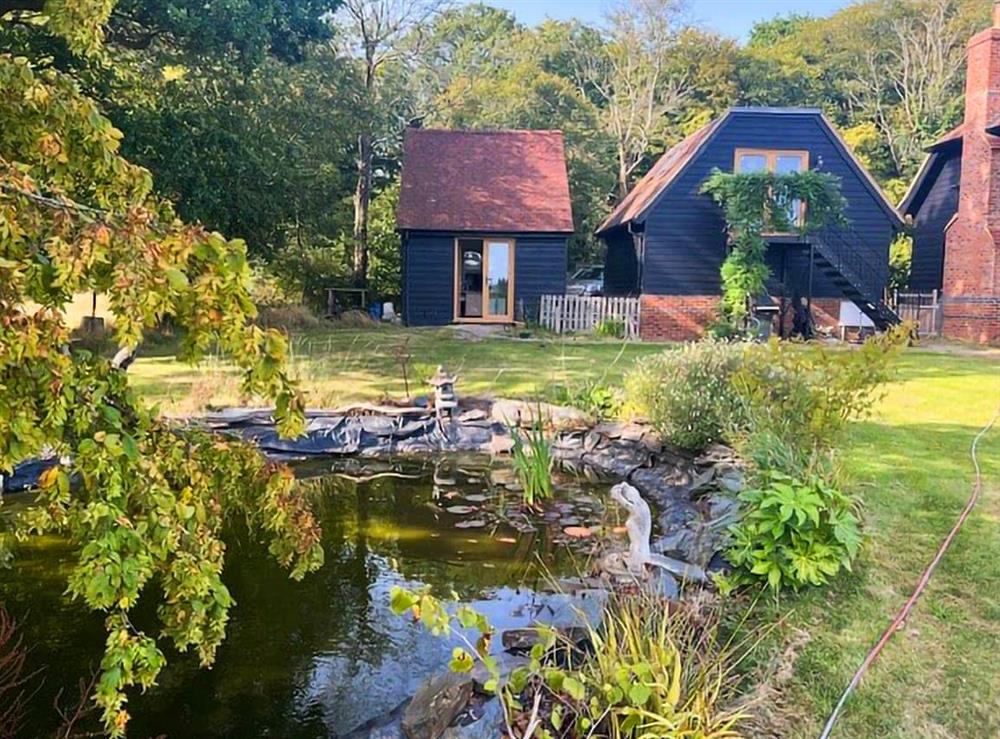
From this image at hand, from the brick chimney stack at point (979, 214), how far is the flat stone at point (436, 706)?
55.8 feet

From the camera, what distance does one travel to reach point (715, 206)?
17.9 metres

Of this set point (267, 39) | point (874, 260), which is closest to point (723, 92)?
point (874, 260)

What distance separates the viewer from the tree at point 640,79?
3166 centimetres

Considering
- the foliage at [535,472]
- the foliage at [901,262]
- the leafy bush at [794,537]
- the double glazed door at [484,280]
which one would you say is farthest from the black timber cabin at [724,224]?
the leafy bush at [794,537]

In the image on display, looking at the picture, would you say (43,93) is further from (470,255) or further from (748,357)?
(470,255)

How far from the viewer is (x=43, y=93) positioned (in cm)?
220

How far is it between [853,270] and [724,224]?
289 cm

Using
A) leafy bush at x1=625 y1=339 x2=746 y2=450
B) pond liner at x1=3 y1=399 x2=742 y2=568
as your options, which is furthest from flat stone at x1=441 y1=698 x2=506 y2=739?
leafy bush at x1=625 y1=339 x2=746 y2=450

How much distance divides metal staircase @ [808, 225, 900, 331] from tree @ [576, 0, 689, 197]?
45.8ft

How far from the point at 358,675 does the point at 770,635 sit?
1.86 metres

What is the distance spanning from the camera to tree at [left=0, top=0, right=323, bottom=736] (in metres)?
1.71

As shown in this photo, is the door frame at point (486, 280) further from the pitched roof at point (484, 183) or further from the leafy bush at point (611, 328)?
the leafy bush at point (611, 328)

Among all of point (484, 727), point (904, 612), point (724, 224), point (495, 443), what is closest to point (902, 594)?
point (904, 612)

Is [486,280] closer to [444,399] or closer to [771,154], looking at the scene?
[771,154]
